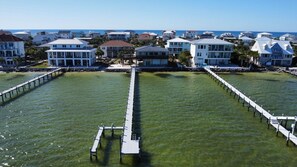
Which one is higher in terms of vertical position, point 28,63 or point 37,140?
point 28,63

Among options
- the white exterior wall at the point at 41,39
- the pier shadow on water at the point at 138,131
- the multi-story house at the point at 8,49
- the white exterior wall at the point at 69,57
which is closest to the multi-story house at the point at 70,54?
the white exterior wall at the point at 69,57

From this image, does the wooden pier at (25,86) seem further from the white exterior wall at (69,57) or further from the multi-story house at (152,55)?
the multi-story house at (152,55)

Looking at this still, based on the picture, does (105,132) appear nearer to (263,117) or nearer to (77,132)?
(77,132)

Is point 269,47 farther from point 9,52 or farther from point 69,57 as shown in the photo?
point 9,52

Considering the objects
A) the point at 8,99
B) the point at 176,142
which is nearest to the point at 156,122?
the point at 176,142

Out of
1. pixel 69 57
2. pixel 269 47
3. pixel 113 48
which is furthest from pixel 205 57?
pixel 69 57

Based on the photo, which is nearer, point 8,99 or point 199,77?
point 8,99
